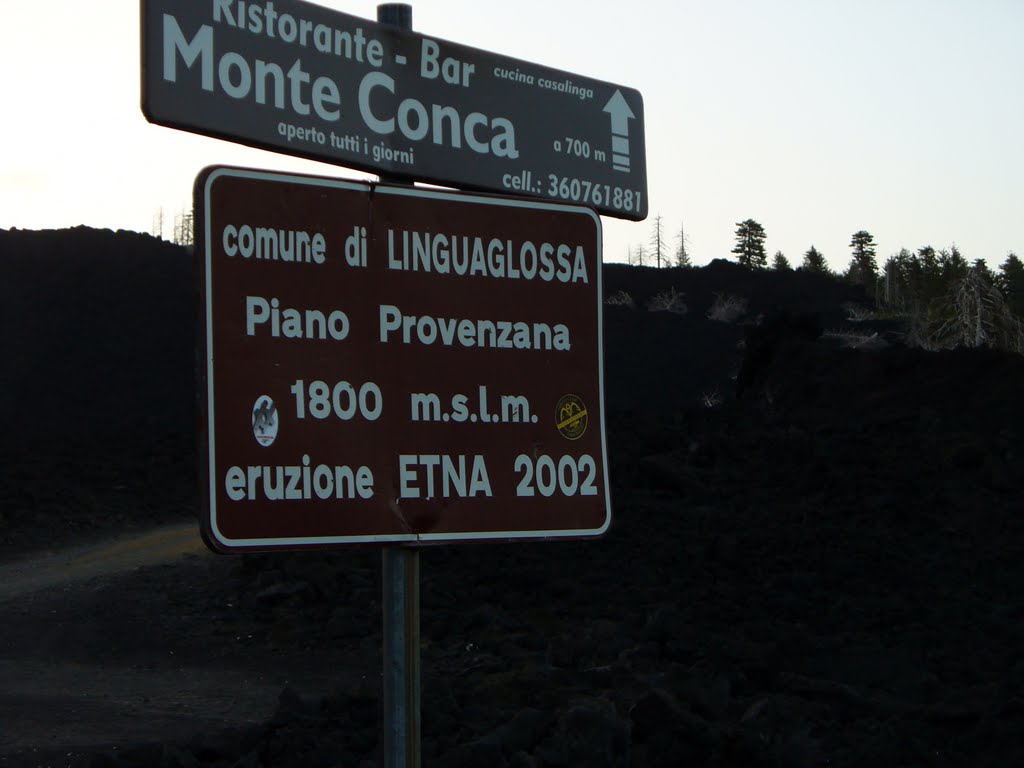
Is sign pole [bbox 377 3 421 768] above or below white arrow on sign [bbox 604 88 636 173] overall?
below

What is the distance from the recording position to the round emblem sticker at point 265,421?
7.86 feet

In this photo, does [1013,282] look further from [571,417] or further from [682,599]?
[571,417]

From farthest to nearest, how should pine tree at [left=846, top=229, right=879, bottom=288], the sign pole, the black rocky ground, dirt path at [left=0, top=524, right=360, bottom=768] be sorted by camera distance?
pine tree at [left=846, top=229, right=879, bottom=288], dirt path at [left=0, top=524, right=360, bottom=768], the black rocky ground, the sign pole

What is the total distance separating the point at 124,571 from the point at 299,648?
158 inches

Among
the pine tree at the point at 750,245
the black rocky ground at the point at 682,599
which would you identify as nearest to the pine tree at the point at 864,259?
the pine tree at the point at 750,245

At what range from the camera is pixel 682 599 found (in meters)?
11.3

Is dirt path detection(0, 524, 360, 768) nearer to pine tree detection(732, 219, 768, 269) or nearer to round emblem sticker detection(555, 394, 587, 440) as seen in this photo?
round emblem sticker detection(555, 394, 587, 440)

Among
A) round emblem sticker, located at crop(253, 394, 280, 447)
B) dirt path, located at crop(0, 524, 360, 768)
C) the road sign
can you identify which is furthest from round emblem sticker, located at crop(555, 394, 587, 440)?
dirt path, located at crop(0, 524, 360, 768)

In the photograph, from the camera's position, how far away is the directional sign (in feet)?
8.39

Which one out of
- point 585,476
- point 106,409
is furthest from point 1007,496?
point 106,409

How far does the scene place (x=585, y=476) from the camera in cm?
270

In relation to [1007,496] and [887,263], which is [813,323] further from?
[887,263]

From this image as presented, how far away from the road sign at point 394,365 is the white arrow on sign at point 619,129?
346 mm

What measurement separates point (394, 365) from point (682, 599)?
30.0ft
